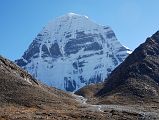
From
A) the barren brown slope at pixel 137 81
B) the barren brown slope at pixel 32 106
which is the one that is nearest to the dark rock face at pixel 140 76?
the barren brown slope at pixel 137 81

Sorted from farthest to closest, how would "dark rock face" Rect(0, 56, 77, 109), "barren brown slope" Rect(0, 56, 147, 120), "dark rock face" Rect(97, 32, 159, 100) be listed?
1. "dark rock face" Rect(97, 32, 159, 100)
2. "dark rock face" Rect(0, 56, 77, 109)
3. "barren brown slope" Rect(0, 56, 147, 120)

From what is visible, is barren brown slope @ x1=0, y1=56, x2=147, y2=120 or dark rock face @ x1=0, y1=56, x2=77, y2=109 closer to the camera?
barren brown slope @ x1=0, y1=56, x2=147, y2=120

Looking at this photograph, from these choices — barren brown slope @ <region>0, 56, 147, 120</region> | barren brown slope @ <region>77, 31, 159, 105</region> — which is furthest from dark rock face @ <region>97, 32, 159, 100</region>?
barren brown slope @ <region>0, 56, 147, 120</region>

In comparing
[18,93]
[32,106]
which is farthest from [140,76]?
[32,106]

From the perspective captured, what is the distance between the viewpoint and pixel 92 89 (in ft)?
561

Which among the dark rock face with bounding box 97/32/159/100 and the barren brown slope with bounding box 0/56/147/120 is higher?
the dark rock face with bounding box 97/32/159/100

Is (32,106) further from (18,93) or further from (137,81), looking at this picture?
(137,81)

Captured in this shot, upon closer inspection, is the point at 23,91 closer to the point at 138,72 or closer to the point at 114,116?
the point at 114,116

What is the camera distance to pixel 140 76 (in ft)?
500

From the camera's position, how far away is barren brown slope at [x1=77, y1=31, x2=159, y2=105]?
133 m

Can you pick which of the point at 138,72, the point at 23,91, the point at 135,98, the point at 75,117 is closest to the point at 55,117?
the point at 75,117

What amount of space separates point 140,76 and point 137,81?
13.6 feet

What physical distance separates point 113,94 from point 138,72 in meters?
16.4

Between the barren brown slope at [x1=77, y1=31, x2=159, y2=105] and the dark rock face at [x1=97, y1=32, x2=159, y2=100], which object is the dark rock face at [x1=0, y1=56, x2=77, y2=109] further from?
the dark rock face at [x1=97, y1=32, x2=159, y2=100]
